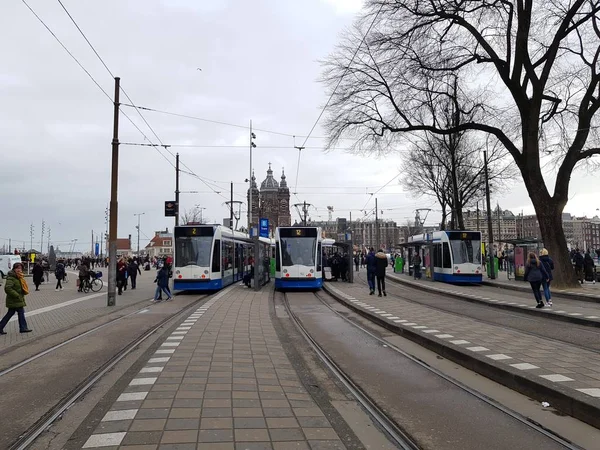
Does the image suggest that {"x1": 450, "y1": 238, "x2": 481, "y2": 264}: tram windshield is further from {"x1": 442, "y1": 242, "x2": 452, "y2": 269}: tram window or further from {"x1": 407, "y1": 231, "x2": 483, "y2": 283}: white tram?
{"x1": 442, "y1": 242, "x2": 452, "y2": 269}: tram window

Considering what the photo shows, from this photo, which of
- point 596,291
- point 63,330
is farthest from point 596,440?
point 596,291

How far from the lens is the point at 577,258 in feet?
88.9

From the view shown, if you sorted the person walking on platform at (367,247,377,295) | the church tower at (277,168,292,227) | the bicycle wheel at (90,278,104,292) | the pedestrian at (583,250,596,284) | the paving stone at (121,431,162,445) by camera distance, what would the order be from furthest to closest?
the church tower at (277,168,292,227) → the pedestrian at (583,250,596,284) → the bicycle wheel at (90,278,104,292) → the person walking on platform at (367,247,377,295) → the paving stone at (121,431,162,445)

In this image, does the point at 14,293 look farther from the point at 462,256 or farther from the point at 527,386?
the point at 462,256

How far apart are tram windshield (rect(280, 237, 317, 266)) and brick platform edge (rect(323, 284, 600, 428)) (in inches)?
561

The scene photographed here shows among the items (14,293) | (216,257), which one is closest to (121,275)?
(216,257)

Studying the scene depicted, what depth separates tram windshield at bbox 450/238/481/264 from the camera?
96.0 ft

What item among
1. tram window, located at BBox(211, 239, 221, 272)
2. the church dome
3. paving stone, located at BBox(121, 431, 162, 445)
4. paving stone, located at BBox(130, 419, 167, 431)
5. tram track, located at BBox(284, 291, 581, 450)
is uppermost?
the church dome

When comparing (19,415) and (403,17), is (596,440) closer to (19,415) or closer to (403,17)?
(19,415)

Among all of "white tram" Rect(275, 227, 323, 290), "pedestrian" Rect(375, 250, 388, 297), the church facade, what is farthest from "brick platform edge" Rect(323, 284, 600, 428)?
the church facade

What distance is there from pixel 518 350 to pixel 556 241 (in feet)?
53.2

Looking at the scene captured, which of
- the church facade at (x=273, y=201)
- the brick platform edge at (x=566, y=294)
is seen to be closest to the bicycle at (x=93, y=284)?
the brick platform edge at (x=566, y=294)

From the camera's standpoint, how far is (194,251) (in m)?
23.4

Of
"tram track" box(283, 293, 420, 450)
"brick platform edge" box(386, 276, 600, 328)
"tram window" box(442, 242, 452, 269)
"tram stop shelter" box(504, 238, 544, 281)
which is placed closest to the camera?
"tram track" box(283, 293, 420, 450)
